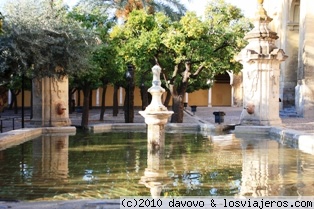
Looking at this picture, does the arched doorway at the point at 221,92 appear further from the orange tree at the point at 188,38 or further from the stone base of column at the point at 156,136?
the stone base of column at the point at 156,136

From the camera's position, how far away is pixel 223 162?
8508 mm

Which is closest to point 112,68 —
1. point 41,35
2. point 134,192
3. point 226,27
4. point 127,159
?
point 226,27

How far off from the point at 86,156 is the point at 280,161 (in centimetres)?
376

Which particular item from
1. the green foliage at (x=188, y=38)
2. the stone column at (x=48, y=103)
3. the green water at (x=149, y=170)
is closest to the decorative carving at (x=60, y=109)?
the stone column at (x=48, y=103)

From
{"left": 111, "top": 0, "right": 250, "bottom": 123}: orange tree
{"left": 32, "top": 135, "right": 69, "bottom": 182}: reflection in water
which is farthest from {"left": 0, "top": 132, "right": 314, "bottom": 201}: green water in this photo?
{"left": 111, "top": 0, "right": 250, "bottom": 123}: orange tree

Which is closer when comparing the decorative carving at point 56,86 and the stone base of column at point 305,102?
the decorative carving at point 56,86

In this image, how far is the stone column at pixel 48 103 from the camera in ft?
49.2

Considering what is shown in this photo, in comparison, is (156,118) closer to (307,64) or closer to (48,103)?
(48,103)

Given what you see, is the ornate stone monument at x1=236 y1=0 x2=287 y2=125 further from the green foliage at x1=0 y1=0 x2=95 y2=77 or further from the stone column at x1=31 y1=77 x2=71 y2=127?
the stone column at x1=31 y1=77 x2=71 y2=127

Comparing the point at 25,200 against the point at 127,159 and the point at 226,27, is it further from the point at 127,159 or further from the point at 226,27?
the point at 226,27

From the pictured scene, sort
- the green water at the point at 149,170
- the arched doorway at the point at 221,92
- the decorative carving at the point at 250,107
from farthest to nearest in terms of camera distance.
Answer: the arched doorway at the point at 221,92
the decorative carving at the point at 250,107
the green water at the point at 149,170

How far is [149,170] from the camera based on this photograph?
760 cm

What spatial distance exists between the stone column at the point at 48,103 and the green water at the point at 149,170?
11.1 ft

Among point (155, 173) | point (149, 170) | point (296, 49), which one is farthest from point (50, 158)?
point (296, 49)
